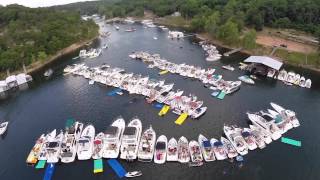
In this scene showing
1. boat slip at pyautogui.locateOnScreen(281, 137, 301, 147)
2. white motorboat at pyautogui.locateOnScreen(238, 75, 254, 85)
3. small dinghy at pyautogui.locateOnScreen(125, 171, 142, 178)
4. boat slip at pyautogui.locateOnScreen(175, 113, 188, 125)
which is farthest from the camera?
white motorboat at pyautogui.locateOnScreen(238, 75, 254, 85)

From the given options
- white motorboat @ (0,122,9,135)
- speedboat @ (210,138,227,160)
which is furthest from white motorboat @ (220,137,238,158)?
white motorboat @ (0,122,9,135)

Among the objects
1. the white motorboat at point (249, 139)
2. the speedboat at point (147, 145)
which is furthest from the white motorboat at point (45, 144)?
the white motorboat at point (249, 139)

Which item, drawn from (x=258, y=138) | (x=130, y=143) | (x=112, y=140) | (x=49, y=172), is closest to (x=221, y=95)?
(x=258, y=138)

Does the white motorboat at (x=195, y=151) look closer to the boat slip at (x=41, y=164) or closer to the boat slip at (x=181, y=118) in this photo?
the boat slip at (x=181, y=118)

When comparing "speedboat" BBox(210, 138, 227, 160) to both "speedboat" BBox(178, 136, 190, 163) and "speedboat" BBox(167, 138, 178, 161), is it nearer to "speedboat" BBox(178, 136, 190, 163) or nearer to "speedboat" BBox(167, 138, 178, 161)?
"speedboat" BBox(178, 136, 190, 163)

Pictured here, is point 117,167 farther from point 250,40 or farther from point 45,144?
point 250,40
